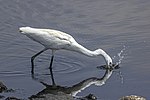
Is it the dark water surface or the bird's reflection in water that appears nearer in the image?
the bird's reflection in water

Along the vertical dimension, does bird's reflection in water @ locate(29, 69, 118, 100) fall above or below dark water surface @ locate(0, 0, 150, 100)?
below

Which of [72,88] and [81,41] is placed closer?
[72,88]

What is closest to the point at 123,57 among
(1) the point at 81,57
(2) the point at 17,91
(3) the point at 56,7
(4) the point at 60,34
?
(1) the point at 81,57

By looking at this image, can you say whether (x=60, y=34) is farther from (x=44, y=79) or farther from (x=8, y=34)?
(x=8, y=34)

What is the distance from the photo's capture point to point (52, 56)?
46.5ft

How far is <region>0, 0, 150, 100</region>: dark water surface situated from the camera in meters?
13.1

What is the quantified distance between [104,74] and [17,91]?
2.53 m

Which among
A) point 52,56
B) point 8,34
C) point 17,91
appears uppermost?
point 8,34

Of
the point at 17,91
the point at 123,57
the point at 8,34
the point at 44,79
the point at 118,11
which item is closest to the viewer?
the point at 17,91

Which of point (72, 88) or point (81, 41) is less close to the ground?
point (81, 41)

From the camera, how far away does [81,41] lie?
16.2 meters

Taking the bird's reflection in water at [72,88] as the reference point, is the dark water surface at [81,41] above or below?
above

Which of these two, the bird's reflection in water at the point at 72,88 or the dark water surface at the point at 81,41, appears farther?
the dark water surface at the point at 81,41

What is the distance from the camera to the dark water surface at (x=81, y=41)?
13125 millimetres
